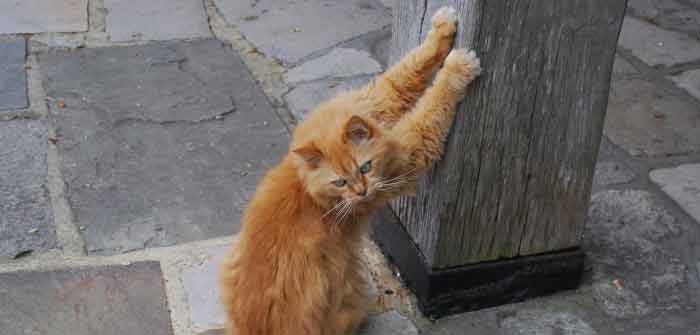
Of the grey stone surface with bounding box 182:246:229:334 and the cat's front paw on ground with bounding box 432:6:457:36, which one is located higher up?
the cat's front paw on ground with bounding box 432:6:457:36

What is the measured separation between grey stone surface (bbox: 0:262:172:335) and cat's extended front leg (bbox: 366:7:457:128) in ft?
3.31

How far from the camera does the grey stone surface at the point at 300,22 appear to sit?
4.55 m

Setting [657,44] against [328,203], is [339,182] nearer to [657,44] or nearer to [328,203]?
[328,203]

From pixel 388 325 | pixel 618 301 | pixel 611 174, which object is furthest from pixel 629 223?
pixel 388 325

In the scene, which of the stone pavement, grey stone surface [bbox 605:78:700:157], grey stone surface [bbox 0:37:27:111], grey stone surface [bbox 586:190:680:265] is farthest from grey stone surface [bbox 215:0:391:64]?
grey stone surface [bbox 586:190:680:265]

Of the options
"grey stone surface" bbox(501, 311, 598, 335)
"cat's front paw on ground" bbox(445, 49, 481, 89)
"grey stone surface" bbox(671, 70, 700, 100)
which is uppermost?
"cat's front paw on ground" bbox(445, 49, 481, 89)

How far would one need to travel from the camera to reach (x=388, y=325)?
2814mm

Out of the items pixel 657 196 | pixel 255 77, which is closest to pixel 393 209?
pixel 657 196

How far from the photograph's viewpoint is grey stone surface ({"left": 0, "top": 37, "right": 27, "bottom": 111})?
3.90 meters

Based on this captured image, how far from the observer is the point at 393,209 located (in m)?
3.04

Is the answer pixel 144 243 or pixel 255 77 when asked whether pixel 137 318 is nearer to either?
pixel 144 243

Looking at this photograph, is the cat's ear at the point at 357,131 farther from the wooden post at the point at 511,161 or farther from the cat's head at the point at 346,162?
the wooden post at the point at 511,161

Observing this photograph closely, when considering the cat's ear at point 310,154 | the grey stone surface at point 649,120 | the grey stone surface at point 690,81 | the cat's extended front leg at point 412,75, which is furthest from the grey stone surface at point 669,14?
the cat's ear at point 310,154

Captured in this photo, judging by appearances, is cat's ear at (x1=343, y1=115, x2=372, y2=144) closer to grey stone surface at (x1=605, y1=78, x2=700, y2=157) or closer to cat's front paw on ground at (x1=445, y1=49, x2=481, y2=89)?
cat's front paw on ground at (x1=445, y1=49, x2=481, y2=89)
